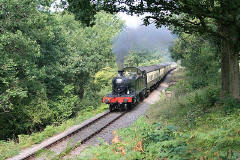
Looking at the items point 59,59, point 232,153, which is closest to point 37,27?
point 59,59

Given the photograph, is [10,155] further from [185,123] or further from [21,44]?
[21,44]

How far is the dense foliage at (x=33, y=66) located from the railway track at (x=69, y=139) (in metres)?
2.39

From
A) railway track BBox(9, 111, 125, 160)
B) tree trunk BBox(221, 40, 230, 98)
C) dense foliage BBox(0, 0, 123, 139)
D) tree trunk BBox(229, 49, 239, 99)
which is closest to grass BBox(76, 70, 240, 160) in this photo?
tree trunk BBox(229, 49, 239, 99)

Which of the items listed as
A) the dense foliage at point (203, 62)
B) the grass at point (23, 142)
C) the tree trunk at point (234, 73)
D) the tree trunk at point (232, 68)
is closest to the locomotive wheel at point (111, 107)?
the grass at point (23, 142)

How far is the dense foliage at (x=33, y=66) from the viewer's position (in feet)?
45.4

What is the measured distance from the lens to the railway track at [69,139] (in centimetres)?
830

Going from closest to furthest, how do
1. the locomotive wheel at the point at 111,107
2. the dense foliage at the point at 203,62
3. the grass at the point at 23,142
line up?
the grass at the point at 23,142, the locomotive wheel at the point at 111,107, the dense foliage at the point at 203,62

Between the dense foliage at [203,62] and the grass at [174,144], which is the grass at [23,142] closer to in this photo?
the grass at [174,144]

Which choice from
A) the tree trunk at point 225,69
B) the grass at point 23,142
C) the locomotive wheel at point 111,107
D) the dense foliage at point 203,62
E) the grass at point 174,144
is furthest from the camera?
the dense foliage at point 203,62

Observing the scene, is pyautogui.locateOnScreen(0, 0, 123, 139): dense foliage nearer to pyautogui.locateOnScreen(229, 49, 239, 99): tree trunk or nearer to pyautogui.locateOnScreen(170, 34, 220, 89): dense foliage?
pyautogui.locateOnScreen(229, 49, 239, 99): tree trunk

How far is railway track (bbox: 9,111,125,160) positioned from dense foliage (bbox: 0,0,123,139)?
2.39 meters

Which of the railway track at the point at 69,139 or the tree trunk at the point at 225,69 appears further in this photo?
the tree trunk at the point at 225,69

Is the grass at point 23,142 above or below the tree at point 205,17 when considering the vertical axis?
below

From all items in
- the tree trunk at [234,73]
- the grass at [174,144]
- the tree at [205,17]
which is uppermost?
the tree at [205,17]
